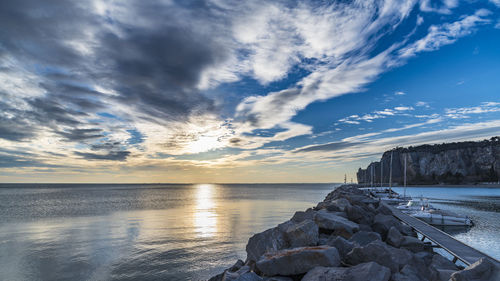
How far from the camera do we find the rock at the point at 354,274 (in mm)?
5289

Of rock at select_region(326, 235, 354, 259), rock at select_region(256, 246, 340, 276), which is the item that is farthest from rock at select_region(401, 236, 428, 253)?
rock at select_region(256, 246, 340, 276)

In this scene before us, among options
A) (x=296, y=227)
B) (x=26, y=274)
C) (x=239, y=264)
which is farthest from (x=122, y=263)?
(x=296, y=227)

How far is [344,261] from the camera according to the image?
6922mm

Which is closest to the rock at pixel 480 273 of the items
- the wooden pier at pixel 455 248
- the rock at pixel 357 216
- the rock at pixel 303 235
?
the rock at pixel 303 235

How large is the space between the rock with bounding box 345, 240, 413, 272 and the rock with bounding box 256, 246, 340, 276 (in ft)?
1.98

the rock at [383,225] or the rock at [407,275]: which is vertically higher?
the rock at [407,275]

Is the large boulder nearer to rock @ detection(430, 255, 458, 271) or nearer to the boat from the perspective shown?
rock @ detection(430, 255, 458, 271)

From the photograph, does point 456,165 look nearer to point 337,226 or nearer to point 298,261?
point 337,226

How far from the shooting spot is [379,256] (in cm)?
648

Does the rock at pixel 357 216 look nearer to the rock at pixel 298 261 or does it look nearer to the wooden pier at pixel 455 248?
the wooden pier at pixel 455 248

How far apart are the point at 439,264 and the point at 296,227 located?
438 centimetres

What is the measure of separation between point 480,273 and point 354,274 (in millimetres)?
2423

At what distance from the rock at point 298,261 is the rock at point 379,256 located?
0.60 m

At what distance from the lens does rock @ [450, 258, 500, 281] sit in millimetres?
5094
